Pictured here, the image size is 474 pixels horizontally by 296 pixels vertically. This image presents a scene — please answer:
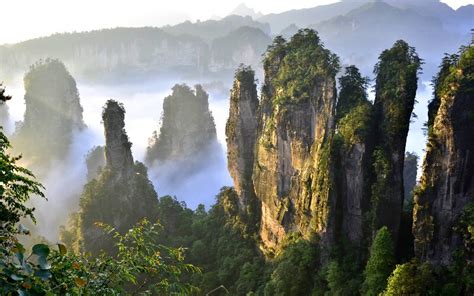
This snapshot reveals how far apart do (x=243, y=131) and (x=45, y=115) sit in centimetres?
7078

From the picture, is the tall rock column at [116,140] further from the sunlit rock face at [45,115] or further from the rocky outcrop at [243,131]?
the sunlit rock face at [45,115]

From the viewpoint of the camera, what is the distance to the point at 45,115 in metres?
104

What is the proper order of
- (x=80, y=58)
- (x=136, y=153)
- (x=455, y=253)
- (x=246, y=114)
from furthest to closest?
(x=80, y=58) → (x=136, y=153) → (x=246, y=114) → (x=455, y=253)

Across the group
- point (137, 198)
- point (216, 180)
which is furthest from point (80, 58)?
point (137, 198)

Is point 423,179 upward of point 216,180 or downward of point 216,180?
upward

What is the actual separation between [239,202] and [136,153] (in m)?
73.1

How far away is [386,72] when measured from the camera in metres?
31.4

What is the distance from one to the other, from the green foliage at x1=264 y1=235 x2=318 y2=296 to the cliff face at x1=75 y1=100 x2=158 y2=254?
78.8 ft

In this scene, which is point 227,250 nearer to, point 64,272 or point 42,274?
point 64,272

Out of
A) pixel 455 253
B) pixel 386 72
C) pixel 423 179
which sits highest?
pixel 386 72

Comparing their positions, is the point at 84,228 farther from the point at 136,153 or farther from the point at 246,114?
the point at 136,153

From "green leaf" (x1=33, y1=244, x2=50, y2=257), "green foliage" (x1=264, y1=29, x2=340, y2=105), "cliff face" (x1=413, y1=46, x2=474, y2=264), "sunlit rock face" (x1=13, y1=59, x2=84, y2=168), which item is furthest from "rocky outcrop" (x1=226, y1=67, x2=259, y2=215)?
"sunlit rock face" (x1=13, y1=59, x2=84, y2=168)

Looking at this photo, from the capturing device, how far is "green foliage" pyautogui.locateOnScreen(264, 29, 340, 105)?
3709 centimetres

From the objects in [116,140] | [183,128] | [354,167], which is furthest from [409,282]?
[183,128]
